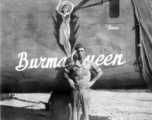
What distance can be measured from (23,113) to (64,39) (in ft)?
6.67

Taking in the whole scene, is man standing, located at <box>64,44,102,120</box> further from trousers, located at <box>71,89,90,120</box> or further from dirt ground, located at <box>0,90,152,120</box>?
dirt ground, located at <box>0,90,152,120</box>

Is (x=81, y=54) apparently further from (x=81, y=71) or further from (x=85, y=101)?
(x=85, y=101)

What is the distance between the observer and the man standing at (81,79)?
561 centimetres

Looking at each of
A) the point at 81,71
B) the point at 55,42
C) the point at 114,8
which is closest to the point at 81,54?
the point at 81,71

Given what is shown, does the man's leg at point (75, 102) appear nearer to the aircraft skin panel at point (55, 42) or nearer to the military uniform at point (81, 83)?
the military uniform at point (81, 83)

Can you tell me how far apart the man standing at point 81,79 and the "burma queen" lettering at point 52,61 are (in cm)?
20

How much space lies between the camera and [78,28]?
5.83 m

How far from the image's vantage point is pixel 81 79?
5633mm

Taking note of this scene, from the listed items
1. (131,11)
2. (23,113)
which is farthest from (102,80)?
(23,113)

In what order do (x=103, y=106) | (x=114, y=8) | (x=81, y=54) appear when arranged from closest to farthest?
(x=81, y=54)
(x=114, y=8)
(x=103, y=106)

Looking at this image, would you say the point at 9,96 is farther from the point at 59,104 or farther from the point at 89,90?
the point at 89,90

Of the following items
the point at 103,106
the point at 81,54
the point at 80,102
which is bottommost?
the point at 103,106

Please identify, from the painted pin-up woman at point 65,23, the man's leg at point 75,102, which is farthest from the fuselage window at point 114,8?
the man's leg at point 75,102

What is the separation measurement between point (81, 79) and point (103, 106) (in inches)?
36.1
